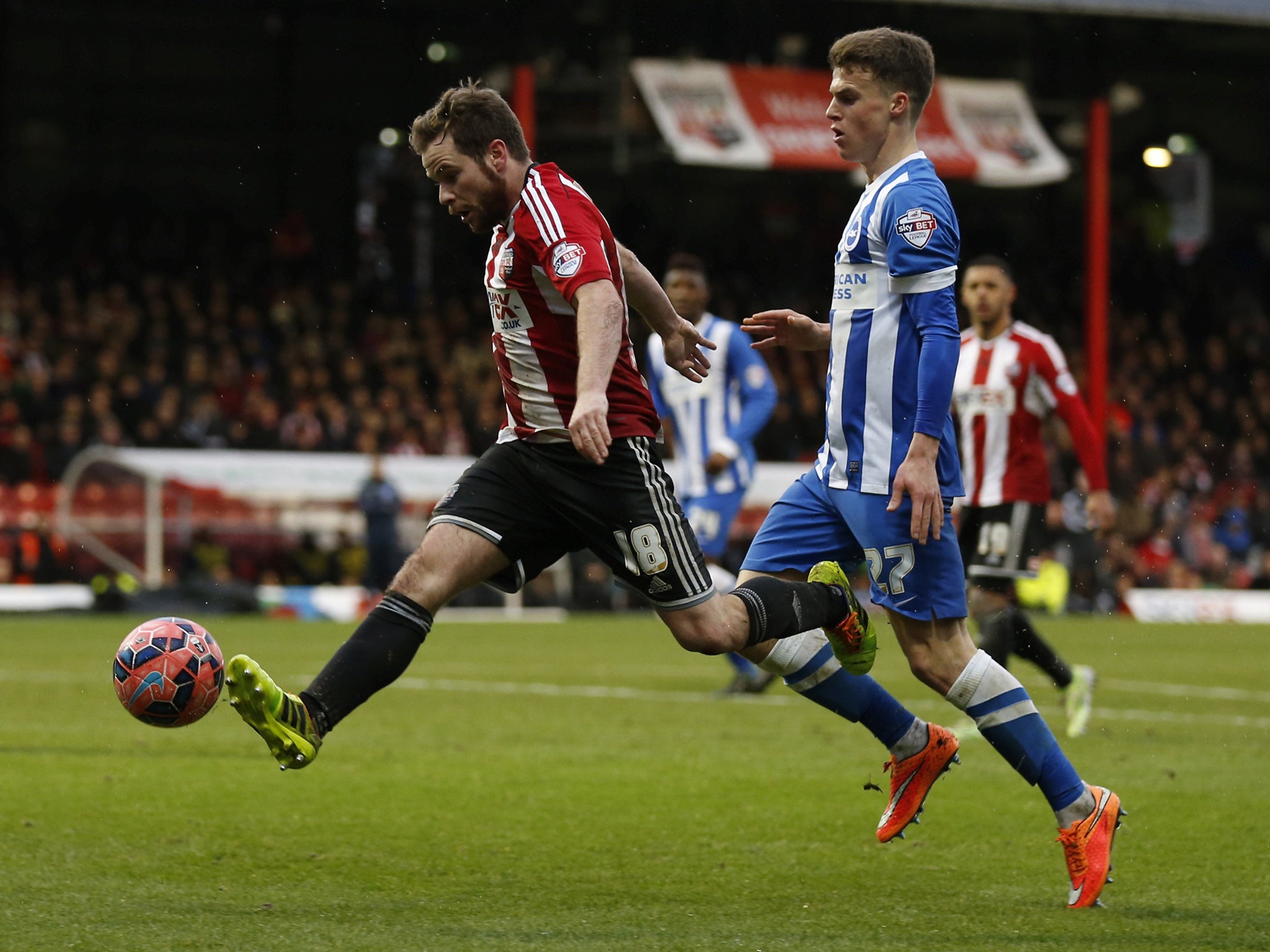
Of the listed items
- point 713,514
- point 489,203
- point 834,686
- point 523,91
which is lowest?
point 713,514

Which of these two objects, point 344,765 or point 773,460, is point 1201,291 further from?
point 344,765

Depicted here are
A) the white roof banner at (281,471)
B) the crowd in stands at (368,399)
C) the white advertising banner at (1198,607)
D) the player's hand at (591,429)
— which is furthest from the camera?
the white advertising banner at (1198,607)

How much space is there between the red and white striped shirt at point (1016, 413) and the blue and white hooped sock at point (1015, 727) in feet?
12.7

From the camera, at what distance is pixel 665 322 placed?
18.2 feet

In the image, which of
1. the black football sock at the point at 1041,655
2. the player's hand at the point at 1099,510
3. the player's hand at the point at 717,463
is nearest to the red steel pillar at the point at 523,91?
the player's hand at the point at 717,463

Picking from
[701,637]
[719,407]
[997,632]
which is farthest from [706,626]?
[719,407]

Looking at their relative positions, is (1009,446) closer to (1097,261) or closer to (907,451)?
(907,451)

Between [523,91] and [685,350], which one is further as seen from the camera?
[523,91]

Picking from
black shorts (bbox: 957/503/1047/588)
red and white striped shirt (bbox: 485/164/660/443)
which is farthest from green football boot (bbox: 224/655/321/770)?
black shorts (bbox: 957/503/1047/588)

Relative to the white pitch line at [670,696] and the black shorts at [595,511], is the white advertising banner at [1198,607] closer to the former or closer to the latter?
the white pitch line at [670,696]

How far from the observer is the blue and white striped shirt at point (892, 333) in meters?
4.95

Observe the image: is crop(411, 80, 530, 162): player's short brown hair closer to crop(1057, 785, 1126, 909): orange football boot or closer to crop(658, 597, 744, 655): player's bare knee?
crop(658, 597, 744, 655): player's bare knee

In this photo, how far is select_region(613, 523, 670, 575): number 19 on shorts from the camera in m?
4.98

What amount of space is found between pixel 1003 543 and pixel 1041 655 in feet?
1.94
